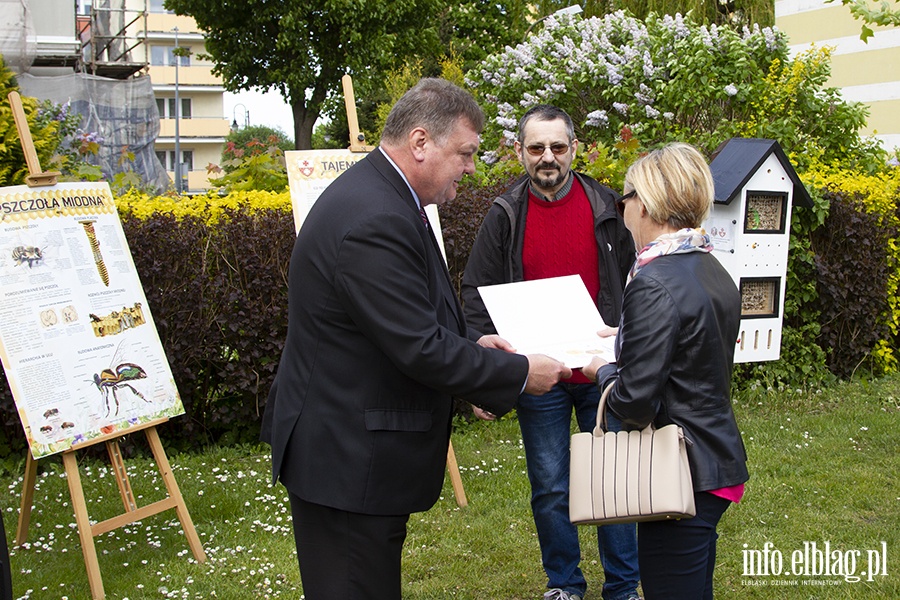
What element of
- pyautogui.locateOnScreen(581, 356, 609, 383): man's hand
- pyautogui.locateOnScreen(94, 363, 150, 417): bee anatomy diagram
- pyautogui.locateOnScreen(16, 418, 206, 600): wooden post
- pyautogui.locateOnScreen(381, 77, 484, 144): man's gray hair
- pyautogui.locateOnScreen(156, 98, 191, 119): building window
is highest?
pyautogui.locateOnScreen(156, 98, 191, 119): building window

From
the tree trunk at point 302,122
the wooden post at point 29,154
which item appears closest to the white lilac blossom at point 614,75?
the wooden post at point 29,154

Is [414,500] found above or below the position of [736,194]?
below

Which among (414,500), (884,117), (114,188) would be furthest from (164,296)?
(884,117)

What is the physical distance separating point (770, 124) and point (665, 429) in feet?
20.2

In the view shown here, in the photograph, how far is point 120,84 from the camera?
2159 cm

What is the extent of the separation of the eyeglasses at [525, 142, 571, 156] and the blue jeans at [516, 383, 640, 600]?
3.11 ft

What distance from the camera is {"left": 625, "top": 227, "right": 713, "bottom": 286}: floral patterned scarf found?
259 cm

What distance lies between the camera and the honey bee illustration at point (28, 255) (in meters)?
4.16

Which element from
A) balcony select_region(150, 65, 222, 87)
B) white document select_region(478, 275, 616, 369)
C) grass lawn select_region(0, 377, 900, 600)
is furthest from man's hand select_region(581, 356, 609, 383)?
balcony select_region(150, 65, 222, 87)

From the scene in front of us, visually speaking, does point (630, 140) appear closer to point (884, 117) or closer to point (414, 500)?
point (414, 500)

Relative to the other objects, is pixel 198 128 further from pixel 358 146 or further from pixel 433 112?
pixel 433 112

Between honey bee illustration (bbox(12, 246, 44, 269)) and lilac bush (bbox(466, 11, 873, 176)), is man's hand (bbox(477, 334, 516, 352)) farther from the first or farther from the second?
lilac bush (bbox(466, 11, 873, 176))

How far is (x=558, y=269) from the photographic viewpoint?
3.75m

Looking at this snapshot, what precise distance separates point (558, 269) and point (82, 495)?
240 cm
